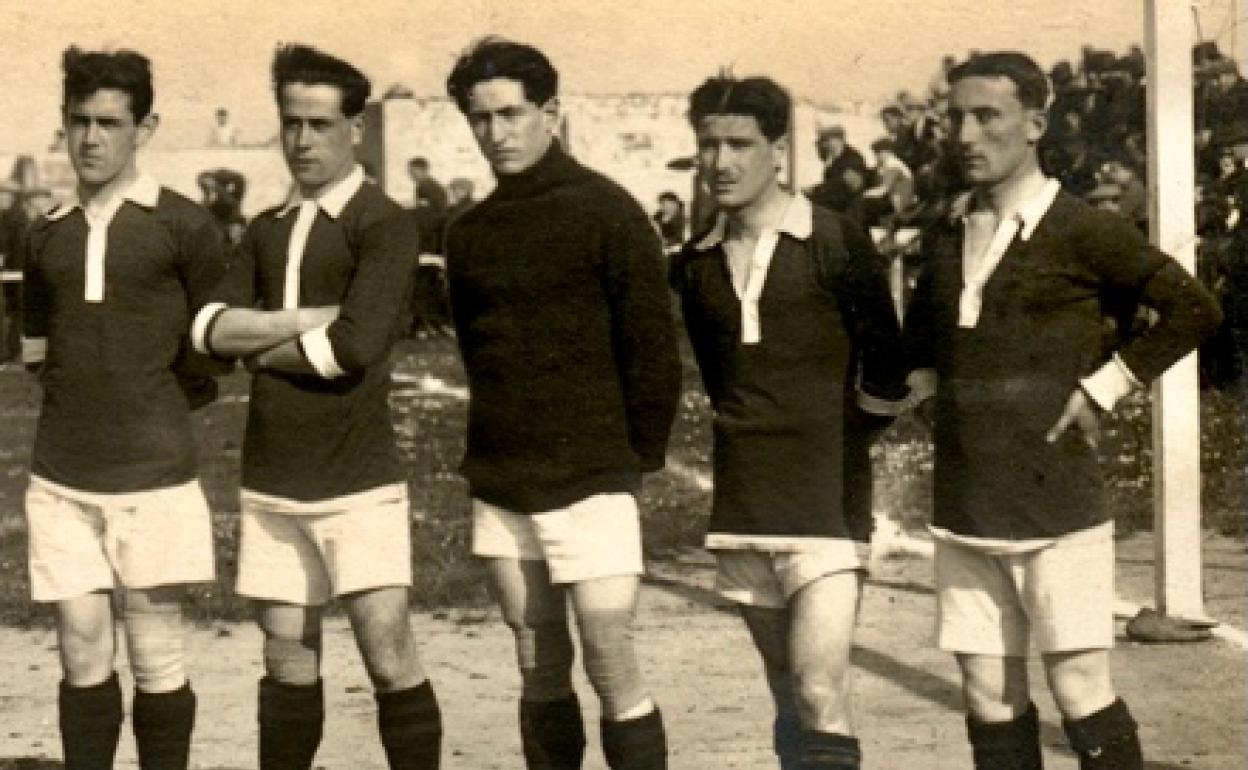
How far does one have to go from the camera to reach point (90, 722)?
4488 mm

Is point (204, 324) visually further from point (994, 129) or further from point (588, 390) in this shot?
point (994, 129)

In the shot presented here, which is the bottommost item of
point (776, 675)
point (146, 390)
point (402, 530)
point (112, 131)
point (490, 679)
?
point (490, 679)

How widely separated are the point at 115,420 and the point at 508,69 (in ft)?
3.89

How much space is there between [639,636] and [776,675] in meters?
2.51

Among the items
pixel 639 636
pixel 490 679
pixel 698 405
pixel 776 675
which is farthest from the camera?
pixel 698 405

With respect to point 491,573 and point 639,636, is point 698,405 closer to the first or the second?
point 639,636

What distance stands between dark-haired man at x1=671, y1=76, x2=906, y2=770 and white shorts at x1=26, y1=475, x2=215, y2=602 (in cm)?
124

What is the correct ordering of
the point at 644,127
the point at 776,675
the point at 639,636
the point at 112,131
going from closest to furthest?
the point at 776,675, the point at 112,131, the point at 639,636, the point at 644,127

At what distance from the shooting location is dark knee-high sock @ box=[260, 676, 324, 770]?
4.33 m

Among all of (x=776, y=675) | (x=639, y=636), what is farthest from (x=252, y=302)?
(x=639, y=636)

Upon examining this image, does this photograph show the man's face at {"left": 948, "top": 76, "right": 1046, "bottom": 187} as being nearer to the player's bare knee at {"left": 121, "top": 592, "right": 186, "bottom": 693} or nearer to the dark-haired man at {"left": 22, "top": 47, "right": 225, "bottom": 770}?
the dark-haired man at {"left": 22, "top": 47, "right": 225, "bottom": 770}

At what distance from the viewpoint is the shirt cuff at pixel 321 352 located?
4.11m

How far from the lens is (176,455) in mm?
4473

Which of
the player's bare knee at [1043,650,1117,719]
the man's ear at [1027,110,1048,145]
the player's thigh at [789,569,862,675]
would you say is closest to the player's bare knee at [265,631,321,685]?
the player's thigh at [789,569,862,675]
